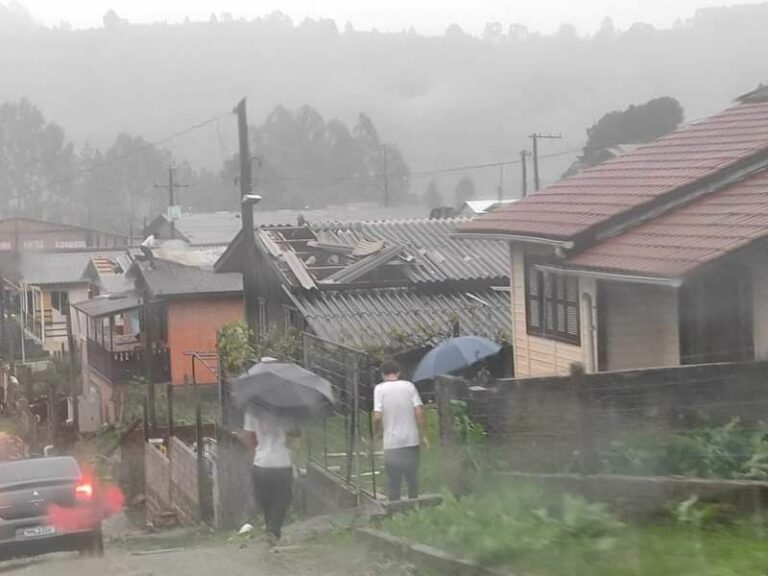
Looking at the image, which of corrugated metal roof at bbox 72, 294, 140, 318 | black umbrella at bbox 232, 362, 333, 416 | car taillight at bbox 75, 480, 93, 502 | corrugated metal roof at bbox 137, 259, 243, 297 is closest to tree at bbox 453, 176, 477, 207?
corrugated metal roof at bbox 72, 294, 140, 318

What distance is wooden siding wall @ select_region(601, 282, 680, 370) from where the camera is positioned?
52.0 ft

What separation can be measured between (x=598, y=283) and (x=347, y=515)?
5891 mm

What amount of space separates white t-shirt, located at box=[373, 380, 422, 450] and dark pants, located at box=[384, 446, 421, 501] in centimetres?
7

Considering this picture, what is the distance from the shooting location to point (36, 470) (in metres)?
13.8

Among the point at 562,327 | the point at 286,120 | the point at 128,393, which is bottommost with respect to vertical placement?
the point at 128,393

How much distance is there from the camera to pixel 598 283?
1667 cm

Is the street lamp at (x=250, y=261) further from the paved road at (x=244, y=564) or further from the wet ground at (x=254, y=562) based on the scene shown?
the paved road at (x=244, y=564)

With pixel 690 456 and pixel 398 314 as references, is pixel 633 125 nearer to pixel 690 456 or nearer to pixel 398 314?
pixel 398 314

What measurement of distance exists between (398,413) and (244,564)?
2.17 meters

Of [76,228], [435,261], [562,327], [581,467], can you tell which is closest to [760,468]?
[581,467]

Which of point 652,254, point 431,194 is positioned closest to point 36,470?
point 652,254

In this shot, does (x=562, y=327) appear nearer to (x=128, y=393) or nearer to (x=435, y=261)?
(x=435, y=261)

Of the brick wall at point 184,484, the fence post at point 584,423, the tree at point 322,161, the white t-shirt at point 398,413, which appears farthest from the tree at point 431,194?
the fence post at point 584,423

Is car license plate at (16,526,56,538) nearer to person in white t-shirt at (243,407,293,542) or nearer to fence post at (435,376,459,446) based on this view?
person in white t-shirt at (243,407,293,542)
